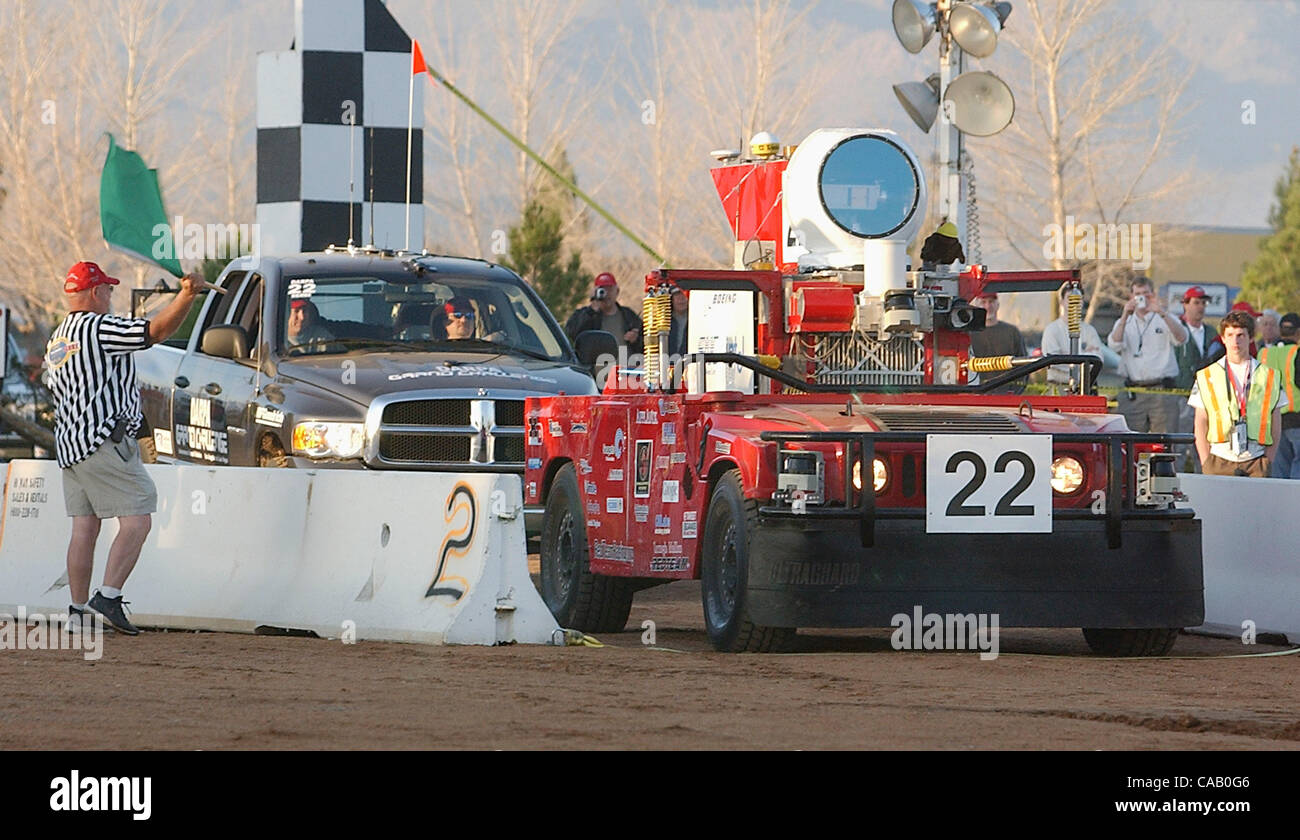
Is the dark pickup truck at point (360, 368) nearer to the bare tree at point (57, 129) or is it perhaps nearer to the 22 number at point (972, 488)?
the 22 number at point (972, 488)

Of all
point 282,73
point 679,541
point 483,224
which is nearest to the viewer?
point 679,541

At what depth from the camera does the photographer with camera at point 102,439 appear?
36.3 feet

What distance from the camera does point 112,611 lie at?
35.9ft

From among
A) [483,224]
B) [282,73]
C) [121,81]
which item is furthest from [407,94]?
[483,224]

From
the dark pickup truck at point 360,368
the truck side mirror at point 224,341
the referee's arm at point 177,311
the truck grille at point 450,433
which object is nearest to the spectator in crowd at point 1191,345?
the dark pickup truck at point 360,368

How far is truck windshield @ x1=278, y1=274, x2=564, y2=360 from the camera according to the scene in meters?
13.6

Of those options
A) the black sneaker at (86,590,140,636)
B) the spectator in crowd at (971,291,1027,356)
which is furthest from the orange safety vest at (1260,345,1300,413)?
the black sneaker at (86,590,140,636)

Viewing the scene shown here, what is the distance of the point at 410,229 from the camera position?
1709 cm

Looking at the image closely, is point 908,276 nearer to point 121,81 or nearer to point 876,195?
point 876,195

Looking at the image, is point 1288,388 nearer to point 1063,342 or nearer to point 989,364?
point 1063,342

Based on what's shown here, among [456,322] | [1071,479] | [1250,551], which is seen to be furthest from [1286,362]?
[1071,479]

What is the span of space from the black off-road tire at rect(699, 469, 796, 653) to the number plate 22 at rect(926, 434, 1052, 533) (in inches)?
32.6
